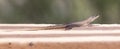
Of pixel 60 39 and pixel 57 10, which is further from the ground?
pixel 60 39

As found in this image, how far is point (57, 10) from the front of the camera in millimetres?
2031

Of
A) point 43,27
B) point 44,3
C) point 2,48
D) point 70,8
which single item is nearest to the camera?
point 2,48

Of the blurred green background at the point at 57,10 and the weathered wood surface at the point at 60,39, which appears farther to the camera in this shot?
the blurred green background at the point at 57,10

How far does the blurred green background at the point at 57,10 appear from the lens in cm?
204

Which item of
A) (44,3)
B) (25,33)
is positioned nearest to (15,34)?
(25,33)

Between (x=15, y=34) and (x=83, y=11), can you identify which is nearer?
(x=15, y=34)

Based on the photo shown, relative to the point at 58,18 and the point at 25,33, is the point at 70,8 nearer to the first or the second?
the point at 58,18

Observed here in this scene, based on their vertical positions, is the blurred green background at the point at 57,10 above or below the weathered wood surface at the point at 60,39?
below

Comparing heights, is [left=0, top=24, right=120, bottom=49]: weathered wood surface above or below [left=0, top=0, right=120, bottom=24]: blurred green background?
above

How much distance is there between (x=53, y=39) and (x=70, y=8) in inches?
65.8

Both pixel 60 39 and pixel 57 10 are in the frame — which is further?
pixel 57 10

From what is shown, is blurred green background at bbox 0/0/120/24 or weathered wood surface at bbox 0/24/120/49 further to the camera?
blurred green background at bbox 0/0/120/24

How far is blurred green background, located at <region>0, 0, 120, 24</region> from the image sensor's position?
204 cm

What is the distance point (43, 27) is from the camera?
630 millimetres
